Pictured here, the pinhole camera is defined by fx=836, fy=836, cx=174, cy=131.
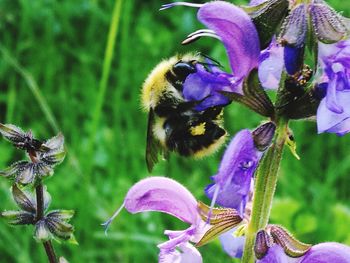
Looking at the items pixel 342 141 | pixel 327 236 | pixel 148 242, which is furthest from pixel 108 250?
pixel 342 141

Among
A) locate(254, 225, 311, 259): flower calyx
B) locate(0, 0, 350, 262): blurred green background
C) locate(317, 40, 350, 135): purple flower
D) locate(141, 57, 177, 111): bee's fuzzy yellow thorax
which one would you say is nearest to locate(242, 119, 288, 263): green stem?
locate(254, 225, 311, 259): flower calyx

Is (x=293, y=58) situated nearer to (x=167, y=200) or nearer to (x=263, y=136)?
(x=263, y=136)

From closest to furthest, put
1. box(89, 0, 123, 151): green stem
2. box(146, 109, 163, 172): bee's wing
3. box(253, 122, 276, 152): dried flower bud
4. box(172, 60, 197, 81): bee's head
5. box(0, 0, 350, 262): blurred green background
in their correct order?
A: 1. box(253, 122, 276, 152): dried flower bud
2. box(172, 60, 197, 81): bee's head
3. box(146, 109, 163, 172): bee's wing
4. box(89, 0, 123, 151): green stem
5. box(0, 0, 350, 262): blurred green background

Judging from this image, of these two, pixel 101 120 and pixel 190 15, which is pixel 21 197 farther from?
pixel 190 15

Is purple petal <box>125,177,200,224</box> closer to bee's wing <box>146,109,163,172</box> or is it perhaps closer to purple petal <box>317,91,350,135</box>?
bee's wing <box>146,109,163,172</box>

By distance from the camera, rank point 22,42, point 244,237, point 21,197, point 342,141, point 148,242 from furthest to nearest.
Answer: point 22,42
point 342,141
point 148,242
point 244,237
point 21,197

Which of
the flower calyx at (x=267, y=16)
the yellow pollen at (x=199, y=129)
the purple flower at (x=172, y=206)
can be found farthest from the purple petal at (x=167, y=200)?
the flower calyx at (x=267, y=16)

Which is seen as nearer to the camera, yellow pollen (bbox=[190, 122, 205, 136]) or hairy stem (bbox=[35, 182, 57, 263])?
hairy stem (bbox=[35, 182, 57, 263])
